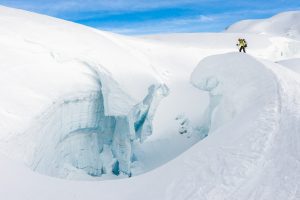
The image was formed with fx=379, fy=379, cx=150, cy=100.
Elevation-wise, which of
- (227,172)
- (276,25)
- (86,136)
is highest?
(227,172)

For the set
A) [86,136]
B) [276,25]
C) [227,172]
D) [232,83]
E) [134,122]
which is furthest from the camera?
[276,25]

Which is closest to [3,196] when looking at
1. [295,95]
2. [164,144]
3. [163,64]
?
[295,95]

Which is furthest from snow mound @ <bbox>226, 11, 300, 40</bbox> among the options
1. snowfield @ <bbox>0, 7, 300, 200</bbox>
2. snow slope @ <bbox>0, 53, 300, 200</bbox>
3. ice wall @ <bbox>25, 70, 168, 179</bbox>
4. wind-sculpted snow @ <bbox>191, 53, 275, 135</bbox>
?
snow slope @ <bbox>0, 53, 300, 200</bbox>

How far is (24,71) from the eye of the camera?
15070 mm

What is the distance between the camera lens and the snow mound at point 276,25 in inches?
3381

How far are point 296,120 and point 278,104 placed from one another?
2.98ft

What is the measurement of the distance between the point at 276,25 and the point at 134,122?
82.8 meters

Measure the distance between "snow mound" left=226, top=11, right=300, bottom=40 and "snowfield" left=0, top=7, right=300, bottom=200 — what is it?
62480 mm

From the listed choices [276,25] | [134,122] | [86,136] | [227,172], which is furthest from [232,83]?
[276,25]

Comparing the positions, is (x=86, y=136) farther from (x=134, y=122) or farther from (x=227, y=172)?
Answer: (x=227, y=172)

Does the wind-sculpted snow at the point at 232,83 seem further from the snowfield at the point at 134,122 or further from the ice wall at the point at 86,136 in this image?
the ice wall at the point at 86,136

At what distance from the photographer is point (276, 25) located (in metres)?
93.6

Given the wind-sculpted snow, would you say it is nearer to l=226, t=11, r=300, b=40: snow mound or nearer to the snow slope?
the snow slope

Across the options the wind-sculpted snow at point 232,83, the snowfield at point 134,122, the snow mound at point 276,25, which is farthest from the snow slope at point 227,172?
the snow mound at point 276,25
